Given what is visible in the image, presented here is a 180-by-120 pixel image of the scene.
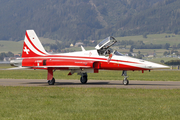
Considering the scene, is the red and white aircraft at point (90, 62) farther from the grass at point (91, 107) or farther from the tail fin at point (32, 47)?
the grass at point (91, 107)

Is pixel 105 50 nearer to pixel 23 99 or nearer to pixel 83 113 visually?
Result: pixel 23 99

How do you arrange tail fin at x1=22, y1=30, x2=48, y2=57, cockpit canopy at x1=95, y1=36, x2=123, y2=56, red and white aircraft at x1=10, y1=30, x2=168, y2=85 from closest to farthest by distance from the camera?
1. red and white aircraft at x1=10, y1=30, x2=168, y2=85
2. cockpit canopy at x1=95, y1=36, x2=123, y2=56
3. tail fin at x1=22, y1=30, x2=48, y2=57

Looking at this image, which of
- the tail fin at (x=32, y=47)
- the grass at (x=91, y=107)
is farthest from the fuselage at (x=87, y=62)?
the grass at (x=91, y=107)

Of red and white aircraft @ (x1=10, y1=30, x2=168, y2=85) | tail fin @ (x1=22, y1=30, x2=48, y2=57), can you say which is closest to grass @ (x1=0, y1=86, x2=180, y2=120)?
red and white aircraft @ (x1=10, y1=30, x2=168, y2=85)

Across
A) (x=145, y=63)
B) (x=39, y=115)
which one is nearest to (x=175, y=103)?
(x=39, y=115)

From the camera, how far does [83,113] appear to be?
12062mm

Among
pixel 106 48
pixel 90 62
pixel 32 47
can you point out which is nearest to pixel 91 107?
pixel 90 62

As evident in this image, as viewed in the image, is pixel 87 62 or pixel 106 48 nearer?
pixel 87 62

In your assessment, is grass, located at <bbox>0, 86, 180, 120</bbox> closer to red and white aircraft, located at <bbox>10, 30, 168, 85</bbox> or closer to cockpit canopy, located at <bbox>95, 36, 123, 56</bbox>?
red and white aircraft, located at <bbox>10, 30, 168, 85</bbox>

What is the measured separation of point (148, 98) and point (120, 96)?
153cm

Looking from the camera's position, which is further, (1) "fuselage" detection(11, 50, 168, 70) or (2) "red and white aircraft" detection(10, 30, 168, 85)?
(2) "red and white aircraft" detection(10, 30, 168, 85)

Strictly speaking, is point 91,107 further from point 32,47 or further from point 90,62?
point 32,47

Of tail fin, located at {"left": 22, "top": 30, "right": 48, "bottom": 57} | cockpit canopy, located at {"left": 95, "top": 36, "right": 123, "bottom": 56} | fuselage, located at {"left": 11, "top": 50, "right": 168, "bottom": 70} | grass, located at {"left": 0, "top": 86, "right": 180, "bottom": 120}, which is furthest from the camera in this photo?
tail fin, located at {"left": 22, "top": 30, "right": 48, "bottom": 57}

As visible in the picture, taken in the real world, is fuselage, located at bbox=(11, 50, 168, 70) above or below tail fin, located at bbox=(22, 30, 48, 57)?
below
